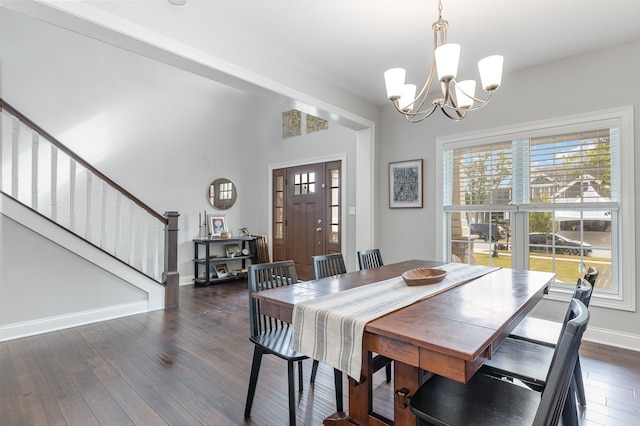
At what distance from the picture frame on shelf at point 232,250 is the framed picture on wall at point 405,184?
2.94m

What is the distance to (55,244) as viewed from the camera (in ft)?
10.6

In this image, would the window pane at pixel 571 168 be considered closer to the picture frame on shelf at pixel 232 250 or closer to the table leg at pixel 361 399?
the table leg at pixel 361 399

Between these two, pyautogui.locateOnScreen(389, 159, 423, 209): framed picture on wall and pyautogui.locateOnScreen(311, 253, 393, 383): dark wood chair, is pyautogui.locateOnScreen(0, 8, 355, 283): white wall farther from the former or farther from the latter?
pyautogui.locateOnScreen(311, 253, 393, 383): dark wood chair

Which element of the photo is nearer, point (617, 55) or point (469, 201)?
point (617, 55)

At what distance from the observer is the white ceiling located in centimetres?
230

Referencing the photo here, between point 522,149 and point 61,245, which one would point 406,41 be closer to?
point 522,149

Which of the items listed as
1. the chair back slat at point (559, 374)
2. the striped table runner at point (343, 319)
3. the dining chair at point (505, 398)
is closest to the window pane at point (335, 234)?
the striped table runner at point (343, 319)

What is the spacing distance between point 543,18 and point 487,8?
1.66 feet

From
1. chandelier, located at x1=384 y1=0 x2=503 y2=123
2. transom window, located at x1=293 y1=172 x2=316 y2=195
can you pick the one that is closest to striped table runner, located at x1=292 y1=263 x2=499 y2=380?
chandelier, located at x1=384 y1=0 x2=503 y2=123

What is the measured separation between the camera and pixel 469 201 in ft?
12.3

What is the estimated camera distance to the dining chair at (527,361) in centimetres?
141

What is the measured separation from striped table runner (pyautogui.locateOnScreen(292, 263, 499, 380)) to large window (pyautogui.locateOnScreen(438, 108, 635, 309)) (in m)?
2.19

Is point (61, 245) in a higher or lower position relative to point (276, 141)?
lower

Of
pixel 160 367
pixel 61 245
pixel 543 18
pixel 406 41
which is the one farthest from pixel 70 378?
pixel 543 18
